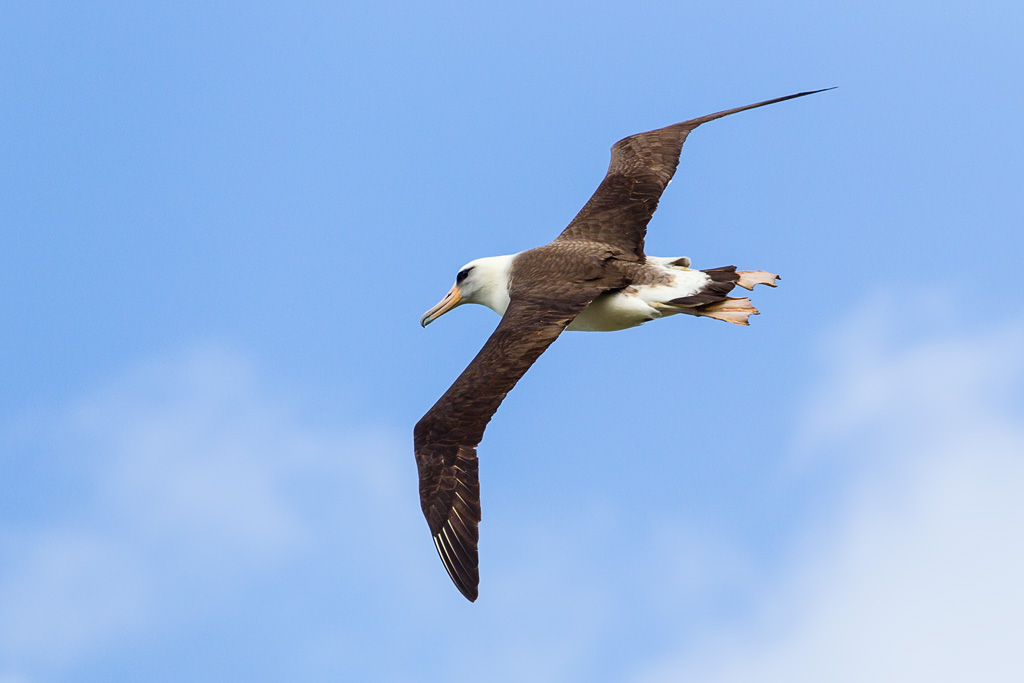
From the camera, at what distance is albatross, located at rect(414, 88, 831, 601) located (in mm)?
9836

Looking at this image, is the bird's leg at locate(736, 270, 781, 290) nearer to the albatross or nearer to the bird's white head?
the albatross

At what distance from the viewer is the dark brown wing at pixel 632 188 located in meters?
12.4

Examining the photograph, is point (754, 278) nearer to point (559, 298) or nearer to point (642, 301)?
point (642, 301)

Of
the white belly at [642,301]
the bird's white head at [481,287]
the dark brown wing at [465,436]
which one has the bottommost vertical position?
the dark brown wing at [465,436]

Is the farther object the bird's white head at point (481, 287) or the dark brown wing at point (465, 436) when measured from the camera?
the bird's white head at point (481, 287)

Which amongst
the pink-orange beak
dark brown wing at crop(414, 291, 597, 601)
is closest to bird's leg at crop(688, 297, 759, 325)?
dark brown wing at crop(414, 291, 597, 601)

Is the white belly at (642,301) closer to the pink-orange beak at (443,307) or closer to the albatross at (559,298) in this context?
the albatross at (559,298)

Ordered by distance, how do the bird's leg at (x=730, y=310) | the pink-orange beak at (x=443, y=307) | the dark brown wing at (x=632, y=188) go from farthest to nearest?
the pink-orange beak at (x=443, y=307) → the dark brown wing at (x=632, y=188) → the bird's leg at (x=730, y=310)

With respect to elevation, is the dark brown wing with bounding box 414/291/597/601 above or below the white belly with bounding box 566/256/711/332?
below

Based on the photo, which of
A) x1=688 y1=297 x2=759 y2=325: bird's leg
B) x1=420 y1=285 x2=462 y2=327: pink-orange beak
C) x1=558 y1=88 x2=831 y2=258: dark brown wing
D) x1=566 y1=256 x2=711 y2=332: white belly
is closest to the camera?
x1=688 y1=297 x2=759 y2=325: bird's leg

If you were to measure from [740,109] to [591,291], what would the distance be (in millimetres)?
3993

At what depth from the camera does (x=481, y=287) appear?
1270 cm

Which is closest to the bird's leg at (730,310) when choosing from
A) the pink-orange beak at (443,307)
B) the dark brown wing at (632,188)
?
the dark brown wing at (632,188)

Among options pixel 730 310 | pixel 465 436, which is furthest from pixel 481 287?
pixel 465 436
